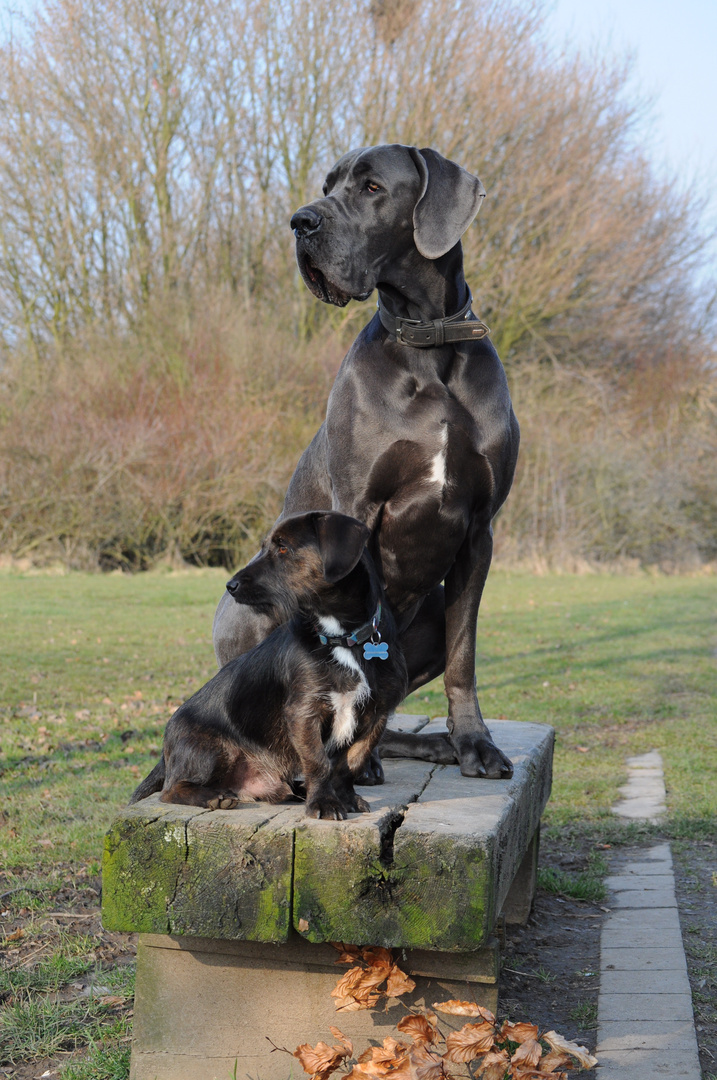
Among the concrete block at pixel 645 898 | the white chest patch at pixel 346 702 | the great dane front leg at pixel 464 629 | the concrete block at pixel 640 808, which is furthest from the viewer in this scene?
the concrete block at pixel 640 808

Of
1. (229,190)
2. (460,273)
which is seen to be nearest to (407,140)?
(229,190)

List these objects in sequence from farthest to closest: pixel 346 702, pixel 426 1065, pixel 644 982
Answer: pixel 644 982, pixel 346 702, pixel 426 1065

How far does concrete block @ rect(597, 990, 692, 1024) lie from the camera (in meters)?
3.04

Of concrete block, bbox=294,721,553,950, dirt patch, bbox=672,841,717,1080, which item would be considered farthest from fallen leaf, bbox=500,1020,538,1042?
dirt patch, bbox=672,841,717,1080

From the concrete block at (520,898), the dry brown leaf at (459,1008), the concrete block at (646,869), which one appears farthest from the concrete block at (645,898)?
the dry brown leaf at (459,1008)

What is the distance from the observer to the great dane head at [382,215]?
3.23 m

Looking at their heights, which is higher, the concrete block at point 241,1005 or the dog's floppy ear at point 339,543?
the dog's floppy ear at point 339,543

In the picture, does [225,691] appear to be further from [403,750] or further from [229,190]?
[229,190]

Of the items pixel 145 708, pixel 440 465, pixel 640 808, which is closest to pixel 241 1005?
pixel 440 465

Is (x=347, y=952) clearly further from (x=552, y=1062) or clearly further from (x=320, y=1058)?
(x=552, y=1062)

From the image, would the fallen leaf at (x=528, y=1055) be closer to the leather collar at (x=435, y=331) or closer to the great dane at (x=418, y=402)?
the great dane at (x=418, y=402)

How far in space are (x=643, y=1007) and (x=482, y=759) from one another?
90cm

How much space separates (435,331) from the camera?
341cm

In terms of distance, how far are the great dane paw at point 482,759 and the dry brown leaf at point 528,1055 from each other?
1.00 meters
